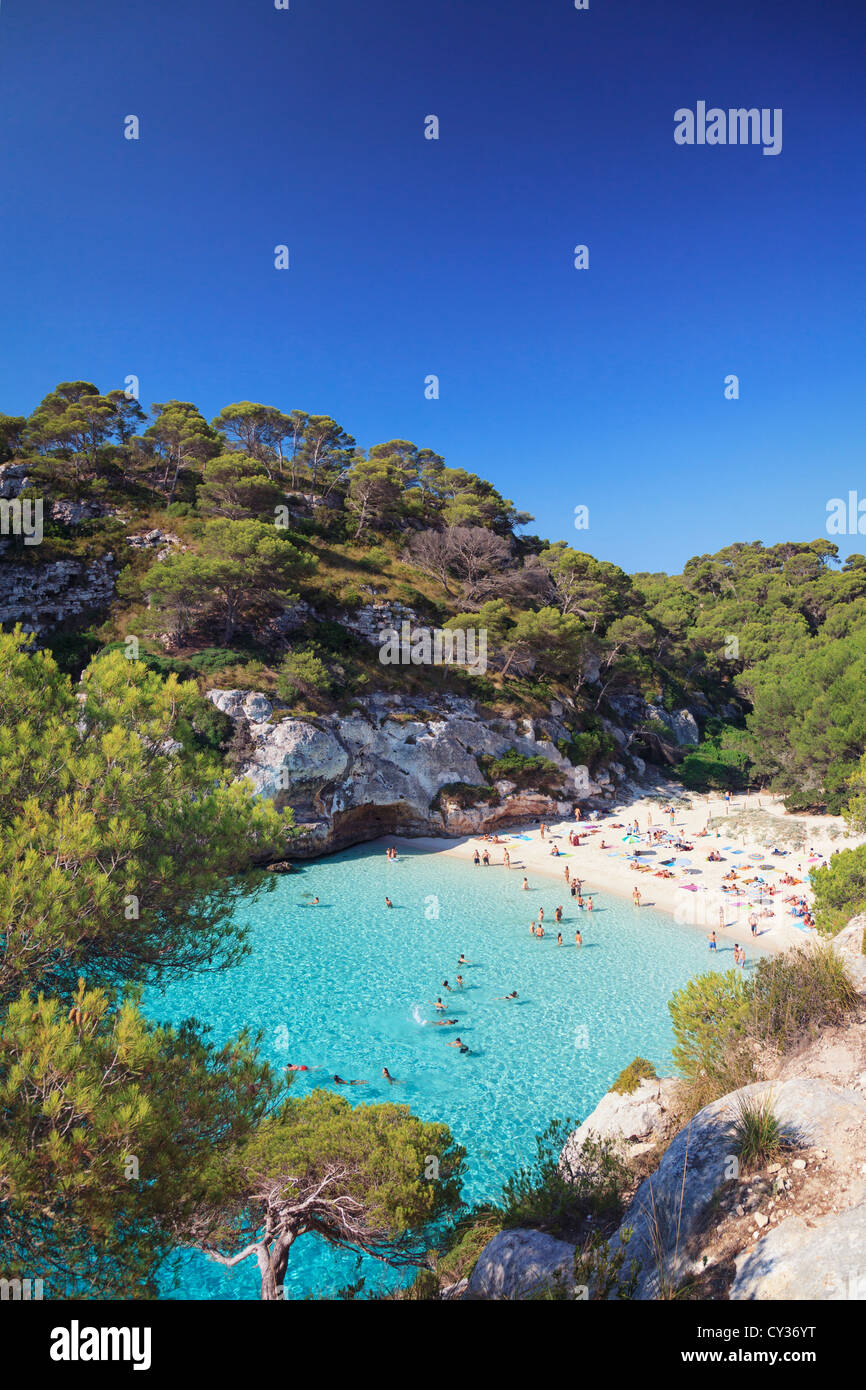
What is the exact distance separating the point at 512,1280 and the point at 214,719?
24727mm

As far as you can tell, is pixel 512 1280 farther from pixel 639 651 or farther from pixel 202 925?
pixel 639 651

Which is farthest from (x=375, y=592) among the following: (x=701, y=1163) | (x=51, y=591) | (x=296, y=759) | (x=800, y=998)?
(x=701, y=1163)

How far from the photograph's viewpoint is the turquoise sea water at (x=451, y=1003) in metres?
11.6

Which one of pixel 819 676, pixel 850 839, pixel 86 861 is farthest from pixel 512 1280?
pixel 819 676

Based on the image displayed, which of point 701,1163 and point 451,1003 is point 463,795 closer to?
point 451,1003

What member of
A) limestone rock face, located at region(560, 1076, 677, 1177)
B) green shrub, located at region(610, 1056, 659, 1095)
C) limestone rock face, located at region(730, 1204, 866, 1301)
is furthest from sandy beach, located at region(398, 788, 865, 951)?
limestone rock face, located at region(730, 1204, 866, 1301)

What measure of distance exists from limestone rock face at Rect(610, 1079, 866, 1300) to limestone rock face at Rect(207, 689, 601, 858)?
73.8 feet

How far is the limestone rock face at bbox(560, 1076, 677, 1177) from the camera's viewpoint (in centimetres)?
793

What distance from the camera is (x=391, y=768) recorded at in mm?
30328

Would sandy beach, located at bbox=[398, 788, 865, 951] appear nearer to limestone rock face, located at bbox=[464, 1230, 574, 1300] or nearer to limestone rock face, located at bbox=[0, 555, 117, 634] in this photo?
limestone rock face, located at bbox=[464, 1230, 574, 1300]

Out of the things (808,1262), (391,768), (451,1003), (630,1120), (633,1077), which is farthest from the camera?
(391,768)

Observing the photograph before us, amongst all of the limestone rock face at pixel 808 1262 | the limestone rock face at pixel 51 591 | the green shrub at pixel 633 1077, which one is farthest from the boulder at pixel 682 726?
the limestone rock face at pixel 808 1262

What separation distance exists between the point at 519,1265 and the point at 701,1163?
1.96 m

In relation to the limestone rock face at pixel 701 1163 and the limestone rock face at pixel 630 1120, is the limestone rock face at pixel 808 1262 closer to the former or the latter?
the limestone rock face at pixel 701 1163
